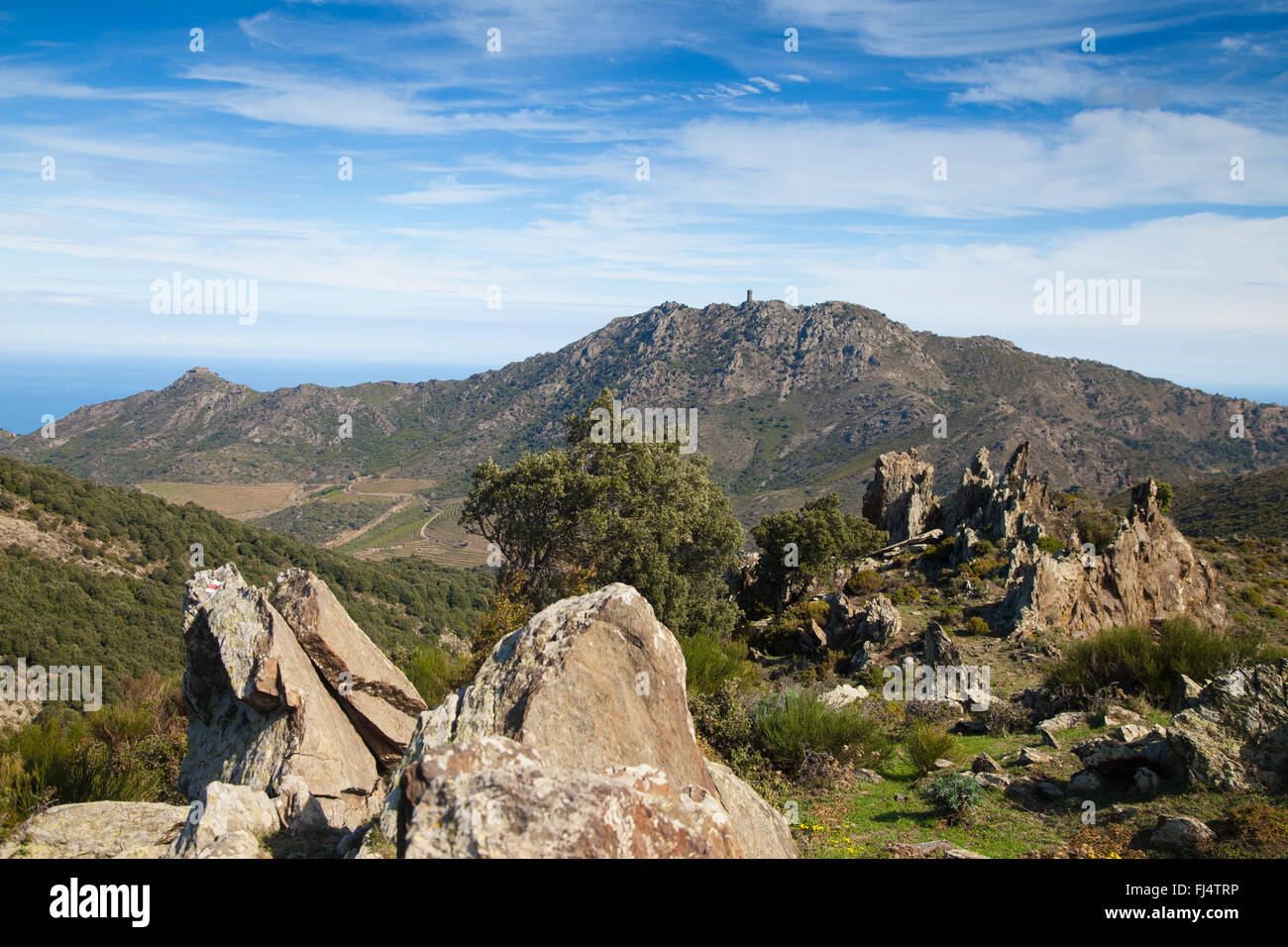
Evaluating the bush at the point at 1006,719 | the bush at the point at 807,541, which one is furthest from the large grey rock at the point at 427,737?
the bush at the point at 807,541

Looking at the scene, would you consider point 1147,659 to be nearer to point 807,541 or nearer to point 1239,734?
point 1239,734

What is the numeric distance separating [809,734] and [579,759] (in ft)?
16.9

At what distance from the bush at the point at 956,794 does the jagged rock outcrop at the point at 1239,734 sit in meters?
2.26

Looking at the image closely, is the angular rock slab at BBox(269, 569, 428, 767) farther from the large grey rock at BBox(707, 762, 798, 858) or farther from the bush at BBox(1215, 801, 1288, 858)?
the bush at BBox(1215, 801, 1288, 858)

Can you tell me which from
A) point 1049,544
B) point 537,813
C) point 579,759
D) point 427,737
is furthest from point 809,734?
point 1049,544

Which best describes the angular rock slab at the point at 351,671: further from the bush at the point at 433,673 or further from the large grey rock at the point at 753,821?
the large grey rock at the point at 753,821

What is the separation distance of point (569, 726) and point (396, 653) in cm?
892

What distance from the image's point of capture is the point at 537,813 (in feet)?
13.9

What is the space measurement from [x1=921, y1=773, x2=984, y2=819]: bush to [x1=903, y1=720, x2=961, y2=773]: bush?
1.40m

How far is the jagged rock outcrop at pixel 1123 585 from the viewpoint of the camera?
19.7 meters

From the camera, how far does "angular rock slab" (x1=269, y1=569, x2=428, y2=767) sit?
30.0ft

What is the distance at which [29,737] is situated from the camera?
8.81 meters
